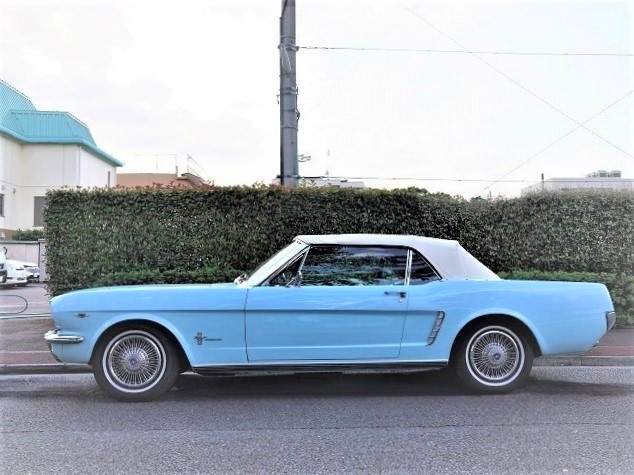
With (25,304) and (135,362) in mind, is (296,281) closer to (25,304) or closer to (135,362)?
(135,362)

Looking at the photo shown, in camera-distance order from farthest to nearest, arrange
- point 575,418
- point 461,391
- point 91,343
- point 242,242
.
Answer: point 242,242
point 461,391
point 91,343
point 575,418

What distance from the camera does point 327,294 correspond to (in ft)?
16.5

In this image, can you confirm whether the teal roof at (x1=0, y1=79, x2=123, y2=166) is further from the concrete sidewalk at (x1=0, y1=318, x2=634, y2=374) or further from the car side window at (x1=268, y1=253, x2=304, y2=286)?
the car side window at (x1=268, y1=253, x2=304, y2=286)

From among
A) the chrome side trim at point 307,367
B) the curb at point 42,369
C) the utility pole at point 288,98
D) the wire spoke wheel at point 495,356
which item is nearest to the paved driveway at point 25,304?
the curb at point 42,369

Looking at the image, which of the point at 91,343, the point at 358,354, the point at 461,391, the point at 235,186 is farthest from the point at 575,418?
the point at 235,186

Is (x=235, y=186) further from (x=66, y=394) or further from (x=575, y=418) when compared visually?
(x=575, y=418)

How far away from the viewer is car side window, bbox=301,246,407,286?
5.20 metres

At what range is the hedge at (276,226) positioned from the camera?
9.11 meters

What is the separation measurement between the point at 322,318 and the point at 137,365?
5.48 feet

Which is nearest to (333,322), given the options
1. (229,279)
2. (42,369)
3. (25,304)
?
(42,369)

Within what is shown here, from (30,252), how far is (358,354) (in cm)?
2138

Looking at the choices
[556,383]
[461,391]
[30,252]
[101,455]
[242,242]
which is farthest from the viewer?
[30,252]

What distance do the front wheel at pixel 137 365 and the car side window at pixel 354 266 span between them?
1.38 metres

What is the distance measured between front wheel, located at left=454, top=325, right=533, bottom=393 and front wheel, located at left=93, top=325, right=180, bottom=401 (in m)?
2.62
